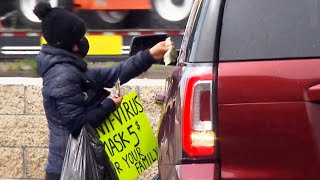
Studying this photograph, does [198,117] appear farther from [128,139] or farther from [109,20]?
[109,20]

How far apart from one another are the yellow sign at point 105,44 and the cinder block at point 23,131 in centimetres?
532

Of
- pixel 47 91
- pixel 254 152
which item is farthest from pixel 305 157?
pixel 47 91

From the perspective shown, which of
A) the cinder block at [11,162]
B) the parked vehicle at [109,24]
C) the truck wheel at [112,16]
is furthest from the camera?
the truck wheel at [112,16]

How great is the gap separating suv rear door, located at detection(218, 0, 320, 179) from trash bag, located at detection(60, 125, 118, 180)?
4.09 ft

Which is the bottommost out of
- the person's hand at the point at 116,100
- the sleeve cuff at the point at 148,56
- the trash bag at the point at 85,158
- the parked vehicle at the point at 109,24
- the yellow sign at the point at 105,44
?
the trash bag at the point at 85,158

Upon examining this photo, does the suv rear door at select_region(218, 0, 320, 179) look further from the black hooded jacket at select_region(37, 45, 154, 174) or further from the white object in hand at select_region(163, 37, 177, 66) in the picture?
Answer: the black hooded jacket at select_region(37, 45, 154, 174)

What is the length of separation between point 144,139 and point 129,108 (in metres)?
0.22

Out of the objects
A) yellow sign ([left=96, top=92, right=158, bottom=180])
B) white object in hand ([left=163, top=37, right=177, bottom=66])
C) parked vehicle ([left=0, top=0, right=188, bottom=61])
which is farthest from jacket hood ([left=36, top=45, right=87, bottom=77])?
parked vehicle ([left=0, top=0, right=188, bottom=61])

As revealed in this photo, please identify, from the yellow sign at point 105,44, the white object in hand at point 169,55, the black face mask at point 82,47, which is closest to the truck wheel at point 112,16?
the yellow sign at point 105,44

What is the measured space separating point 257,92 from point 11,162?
3.68 m

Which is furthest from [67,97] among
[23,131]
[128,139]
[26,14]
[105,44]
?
[26,14]

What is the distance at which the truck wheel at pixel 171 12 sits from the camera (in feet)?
37.8

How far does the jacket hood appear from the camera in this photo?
4.09 m

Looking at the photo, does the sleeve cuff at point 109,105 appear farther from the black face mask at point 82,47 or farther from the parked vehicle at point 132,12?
the parked vehicle at point 132,12
